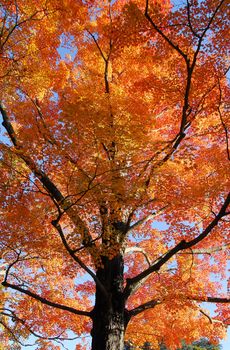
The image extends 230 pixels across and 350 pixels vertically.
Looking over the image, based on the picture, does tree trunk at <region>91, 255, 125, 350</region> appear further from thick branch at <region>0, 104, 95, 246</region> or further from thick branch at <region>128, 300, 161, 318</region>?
thick branch at <region>0, 104, 95, 246</region>

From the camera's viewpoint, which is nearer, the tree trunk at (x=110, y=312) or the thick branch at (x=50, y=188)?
the tree trunk at (x=110, y=312)

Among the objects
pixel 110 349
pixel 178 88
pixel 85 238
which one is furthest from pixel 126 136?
pixel 110 349

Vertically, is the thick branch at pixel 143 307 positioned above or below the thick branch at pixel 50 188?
below

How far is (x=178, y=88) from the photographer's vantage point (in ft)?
25.4

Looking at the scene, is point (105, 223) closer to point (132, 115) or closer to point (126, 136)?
point (126, 136)

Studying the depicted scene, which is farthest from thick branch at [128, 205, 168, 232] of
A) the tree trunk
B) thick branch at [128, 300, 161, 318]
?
thick branch at [128, 300, 161, 318]

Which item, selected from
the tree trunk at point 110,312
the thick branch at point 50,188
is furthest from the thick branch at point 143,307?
the thick branch at point 50,188

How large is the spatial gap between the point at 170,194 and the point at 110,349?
3775 millimetres

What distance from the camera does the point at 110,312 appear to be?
6449mm

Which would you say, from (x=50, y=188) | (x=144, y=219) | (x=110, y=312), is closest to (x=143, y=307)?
(x=110, y=312)

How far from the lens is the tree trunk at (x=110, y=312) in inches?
243

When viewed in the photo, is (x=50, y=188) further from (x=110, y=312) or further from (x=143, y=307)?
(x=143, y=307)

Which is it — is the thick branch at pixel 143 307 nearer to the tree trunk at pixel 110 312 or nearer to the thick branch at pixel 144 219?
the tree trunk at pixel 110 312

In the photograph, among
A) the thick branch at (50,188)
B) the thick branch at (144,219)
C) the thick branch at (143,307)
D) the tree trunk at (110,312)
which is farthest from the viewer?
the thick branch at (144,219)
